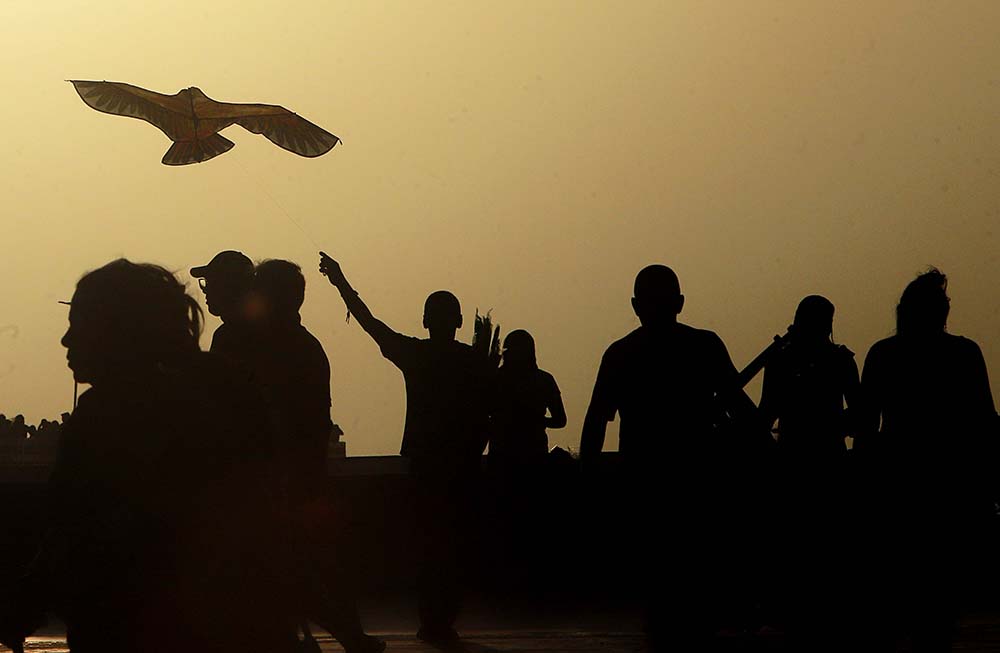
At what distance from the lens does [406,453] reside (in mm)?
10000

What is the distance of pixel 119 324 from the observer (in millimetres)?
4164

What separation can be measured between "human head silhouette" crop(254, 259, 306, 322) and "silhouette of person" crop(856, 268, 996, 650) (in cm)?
266

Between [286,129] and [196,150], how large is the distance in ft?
2.76

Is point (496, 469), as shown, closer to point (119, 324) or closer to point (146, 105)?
point (146, 105)

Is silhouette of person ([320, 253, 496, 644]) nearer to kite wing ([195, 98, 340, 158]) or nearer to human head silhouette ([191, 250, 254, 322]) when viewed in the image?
human head silhouette ([191, 250, 254, 322])

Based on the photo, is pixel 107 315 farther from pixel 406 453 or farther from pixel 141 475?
pixel 406 453

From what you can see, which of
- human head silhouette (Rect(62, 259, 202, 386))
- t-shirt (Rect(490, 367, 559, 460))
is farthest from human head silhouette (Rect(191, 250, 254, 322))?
human head silhouette (Rect(62, 259, 202, 386))

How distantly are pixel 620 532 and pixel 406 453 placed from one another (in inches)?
80.3

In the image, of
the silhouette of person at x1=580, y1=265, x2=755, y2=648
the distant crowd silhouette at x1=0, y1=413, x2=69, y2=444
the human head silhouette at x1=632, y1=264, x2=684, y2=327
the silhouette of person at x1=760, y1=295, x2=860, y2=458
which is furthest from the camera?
the distant crowd silhouette at x1=0, y1=413, x2=69, y2=444

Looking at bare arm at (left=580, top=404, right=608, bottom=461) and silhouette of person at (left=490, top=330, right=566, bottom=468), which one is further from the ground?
silhouette of person at (left=490, top=330, right=566, bottom=468)

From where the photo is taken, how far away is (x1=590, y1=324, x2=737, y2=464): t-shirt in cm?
792

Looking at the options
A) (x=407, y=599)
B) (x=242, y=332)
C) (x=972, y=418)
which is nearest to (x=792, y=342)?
(x=972, y=418)

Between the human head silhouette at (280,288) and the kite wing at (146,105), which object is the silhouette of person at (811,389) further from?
the kite wing at (146,105)

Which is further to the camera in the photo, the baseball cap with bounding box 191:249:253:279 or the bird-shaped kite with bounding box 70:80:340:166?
the bird-shaped kite with bounding box 70:80:340:166
